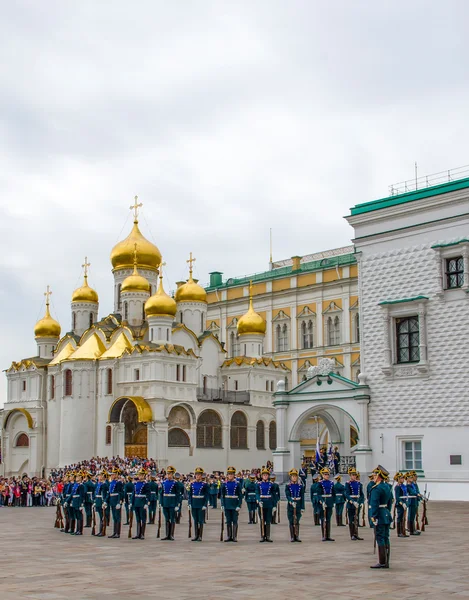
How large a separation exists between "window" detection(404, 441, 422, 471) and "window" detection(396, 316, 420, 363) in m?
2.68

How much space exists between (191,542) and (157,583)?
5447 mm

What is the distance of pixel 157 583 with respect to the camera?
10.8 metres

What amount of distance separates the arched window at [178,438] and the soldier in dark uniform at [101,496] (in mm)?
22637

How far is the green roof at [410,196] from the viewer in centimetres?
2658

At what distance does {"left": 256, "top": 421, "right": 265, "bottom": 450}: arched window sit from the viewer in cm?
4603

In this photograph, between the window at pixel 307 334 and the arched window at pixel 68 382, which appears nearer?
the arched window at pixel 68 382

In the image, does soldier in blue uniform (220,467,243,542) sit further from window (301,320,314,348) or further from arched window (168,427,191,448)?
window (301,320,314,348)

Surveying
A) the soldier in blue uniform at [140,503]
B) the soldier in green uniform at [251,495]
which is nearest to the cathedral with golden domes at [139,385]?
the soldier in green uniform at [251,495]

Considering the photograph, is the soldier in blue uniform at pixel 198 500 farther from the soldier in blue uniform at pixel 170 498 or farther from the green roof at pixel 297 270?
the green roof at pixel 297 270

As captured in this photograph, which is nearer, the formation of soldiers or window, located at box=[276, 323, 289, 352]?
the formation of soldiers

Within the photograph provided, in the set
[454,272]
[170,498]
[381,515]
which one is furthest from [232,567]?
[454,272]

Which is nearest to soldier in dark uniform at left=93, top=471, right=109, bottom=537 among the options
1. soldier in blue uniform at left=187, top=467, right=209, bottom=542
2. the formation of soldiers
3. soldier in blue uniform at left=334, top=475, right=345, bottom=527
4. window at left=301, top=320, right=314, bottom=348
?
the formation of soldiers

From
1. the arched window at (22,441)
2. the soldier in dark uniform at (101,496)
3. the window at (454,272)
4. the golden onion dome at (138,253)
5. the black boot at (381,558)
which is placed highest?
the golden onion dome at (138,253)

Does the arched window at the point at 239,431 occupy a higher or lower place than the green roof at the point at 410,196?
lower
